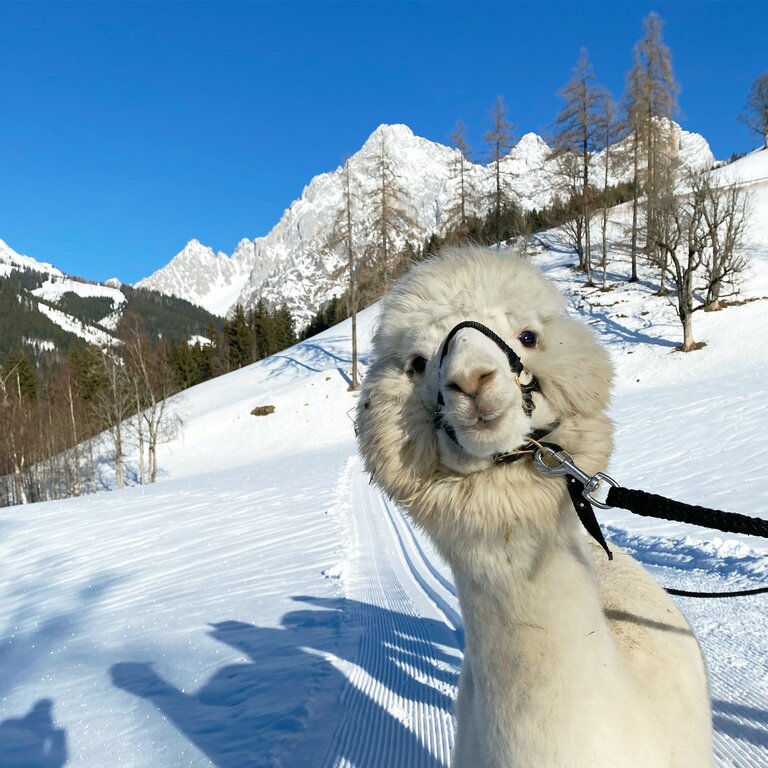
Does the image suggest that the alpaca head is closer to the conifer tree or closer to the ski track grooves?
the ski track grooves

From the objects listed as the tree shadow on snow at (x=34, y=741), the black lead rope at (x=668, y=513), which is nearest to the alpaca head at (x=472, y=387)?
the black lead rope at (x=668, y=513)

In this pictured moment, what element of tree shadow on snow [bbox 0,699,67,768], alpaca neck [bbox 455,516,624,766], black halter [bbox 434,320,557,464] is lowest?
tree shadow on snow [bbox 0,699,67,768]

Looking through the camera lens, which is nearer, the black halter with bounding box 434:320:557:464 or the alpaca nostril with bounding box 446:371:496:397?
the alpaca nostril with bounding box 446:371:496:397

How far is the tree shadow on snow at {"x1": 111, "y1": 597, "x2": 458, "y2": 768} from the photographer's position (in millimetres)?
3203

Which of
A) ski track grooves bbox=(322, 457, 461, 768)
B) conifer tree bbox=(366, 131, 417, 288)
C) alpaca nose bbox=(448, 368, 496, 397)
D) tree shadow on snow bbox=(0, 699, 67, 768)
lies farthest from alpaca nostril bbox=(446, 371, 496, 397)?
conifer tree bbox=(366, 131, 417, 288)

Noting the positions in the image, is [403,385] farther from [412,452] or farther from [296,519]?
[296,519]

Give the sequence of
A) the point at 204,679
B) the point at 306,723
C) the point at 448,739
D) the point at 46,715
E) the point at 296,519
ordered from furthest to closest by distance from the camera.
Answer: the point at 296,519 < the point at 204,679 < the point at 46,715 < the point at 306,723 < the point at 448,739

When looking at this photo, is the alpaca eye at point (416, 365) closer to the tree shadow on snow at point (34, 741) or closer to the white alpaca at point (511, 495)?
the white alpaca at point (511, 495)

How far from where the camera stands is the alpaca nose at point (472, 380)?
1.15 m

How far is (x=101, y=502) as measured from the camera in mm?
13562

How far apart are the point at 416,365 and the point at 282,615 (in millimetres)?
4809

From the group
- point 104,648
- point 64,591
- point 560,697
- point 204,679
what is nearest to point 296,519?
point 64,591

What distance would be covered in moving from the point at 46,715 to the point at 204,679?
111 cm

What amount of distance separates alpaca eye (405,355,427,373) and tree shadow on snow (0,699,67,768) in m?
3.73
